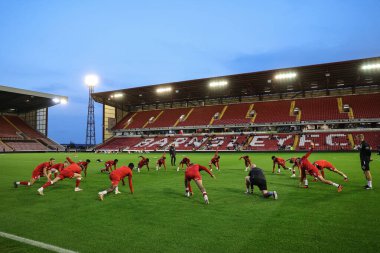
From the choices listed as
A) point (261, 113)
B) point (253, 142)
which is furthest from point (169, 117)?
point (253, 142)

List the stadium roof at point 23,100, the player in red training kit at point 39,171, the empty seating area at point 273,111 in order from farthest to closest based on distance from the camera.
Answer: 1. the stadium roof at point 23,100
2. the empty seating area at point 273,111
3. the player in red training kit at point 39,171

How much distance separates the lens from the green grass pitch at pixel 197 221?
18.4 feet

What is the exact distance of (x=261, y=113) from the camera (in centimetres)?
5759

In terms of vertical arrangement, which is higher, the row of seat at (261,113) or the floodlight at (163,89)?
the floodlight at (163,89)

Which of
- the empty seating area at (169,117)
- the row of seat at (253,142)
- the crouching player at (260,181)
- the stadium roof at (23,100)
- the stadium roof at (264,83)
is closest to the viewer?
the crouching player at (260,181)

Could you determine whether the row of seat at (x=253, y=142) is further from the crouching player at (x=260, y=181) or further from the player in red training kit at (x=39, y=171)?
the player in red training kit at (x=39, y=171)

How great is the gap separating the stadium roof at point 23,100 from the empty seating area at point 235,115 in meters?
40.2

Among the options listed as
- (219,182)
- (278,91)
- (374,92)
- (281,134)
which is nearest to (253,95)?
(278,91)

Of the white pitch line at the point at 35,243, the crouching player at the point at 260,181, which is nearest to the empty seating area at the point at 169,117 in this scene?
the crouching player at the point at 260,181

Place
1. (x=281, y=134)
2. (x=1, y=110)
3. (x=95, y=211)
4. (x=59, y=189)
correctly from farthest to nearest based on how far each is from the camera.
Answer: (x=1, y=110) → (x=281, y=134) → (x=59, y=189) → (x=95, y=211)

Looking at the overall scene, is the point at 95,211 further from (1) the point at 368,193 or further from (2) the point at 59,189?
(1) the point at 368,193

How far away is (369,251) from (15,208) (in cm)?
1003

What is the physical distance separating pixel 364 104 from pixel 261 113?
18.7 m

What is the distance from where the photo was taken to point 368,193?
412 inches
